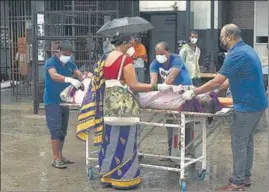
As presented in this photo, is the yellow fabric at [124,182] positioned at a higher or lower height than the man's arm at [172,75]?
lower

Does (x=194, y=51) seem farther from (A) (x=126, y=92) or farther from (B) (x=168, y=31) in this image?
(B) (x=168, y=31)

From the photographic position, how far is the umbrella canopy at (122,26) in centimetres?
1013

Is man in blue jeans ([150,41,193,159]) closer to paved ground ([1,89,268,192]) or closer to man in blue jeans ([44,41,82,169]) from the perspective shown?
paved ground ([1,89,268,192])

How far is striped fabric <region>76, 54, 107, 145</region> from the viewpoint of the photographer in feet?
19.1

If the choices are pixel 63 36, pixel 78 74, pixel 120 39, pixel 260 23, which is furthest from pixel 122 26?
pixel 260 23

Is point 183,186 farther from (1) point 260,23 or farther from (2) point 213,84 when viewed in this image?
(1) point 260,23

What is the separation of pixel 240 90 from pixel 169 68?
4.24 feet

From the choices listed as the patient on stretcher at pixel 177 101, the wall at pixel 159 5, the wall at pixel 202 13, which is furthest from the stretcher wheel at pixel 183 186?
the wall at pixel 159 5

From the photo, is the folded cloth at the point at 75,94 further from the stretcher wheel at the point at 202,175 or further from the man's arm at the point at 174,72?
the stretcher wheel at the point at 202,175

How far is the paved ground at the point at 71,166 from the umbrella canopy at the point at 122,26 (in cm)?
203

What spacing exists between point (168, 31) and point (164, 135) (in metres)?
7.98

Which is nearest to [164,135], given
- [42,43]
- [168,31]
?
[42,43]

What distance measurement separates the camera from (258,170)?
261 inches

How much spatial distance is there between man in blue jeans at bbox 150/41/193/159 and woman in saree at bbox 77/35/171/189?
73 centimetres
